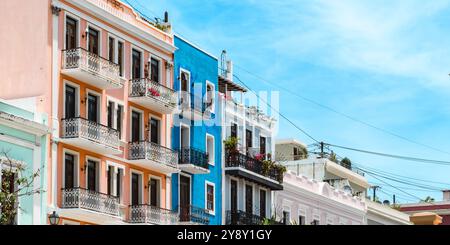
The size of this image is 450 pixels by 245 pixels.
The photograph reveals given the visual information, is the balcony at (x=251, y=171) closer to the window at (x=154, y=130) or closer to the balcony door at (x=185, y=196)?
the balcony door at (x=185, y=196)

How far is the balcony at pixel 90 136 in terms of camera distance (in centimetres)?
3697

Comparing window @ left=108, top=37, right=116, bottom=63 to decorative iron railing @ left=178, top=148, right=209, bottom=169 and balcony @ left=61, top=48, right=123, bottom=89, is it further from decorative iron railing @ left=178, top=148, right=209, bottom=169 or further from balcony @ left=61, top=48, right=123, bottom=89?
decorative iron railing @ left=178, top=148, right=209, bottom=169

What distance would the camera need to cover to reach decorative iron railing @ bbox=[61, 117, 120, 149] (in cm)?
3700

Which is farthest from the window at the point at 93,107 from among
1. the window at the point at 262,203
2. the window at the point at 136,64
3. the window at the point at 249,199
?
the window at the point at 262,203

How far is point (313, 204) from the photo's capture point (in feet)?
185

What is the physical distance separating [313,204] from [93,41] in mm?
21114

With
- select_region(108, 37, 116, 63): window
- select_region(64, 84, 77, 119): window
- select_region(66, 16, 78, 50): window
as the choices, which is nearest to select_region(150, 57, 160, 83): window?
select_region(108, 37, 116, 63): window

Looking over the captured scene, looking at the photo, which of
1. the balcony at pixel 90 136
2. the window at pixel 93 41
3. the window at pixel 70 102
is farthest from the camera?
the window at pixel 93 41

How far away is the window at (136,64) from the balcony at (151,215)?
5660 mm

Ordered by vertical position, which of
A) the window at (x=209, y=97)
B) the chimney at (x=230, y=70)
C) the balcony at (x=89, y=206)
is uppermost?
the chimney at (x=230, y=70)

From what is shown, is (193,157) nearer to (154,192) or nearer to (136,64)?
(154,192)
